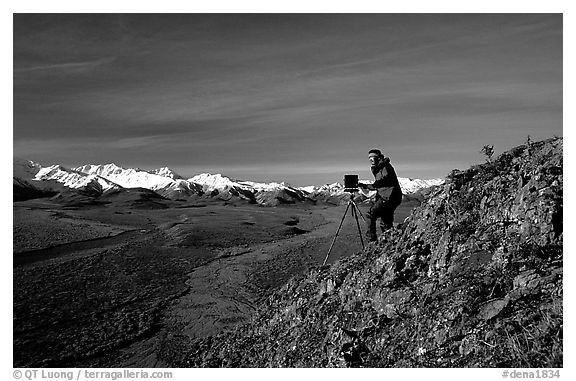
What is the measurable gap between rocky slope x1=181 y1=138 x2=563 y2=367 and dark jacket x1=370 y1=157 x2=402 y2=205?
30.2 inches

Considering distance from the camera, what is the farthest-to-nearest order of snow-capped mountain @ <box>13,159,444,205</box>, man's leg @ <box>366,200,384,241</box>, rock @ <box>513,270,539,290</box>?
snow-capped mountain @ <box>13,159,444,205</box>
man's leg @ <box>366,200,384,241</box>
rock @ <box>513,270,539,290</box>

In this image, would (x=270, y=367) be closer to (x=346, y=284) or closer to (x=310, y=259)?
(x=346, y=284)

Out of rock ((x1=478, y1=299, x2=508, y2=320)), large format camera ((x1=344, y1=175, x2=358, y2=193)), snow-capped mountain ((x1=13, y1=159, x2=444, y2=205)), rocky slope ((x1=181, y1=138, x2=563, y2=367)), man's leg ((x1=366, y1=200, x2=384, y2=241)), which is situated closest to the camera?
rocky slope ((x1=181, y1=138, x2=563, y2=367))

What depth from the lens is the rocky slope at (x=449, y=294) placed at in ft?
18.1

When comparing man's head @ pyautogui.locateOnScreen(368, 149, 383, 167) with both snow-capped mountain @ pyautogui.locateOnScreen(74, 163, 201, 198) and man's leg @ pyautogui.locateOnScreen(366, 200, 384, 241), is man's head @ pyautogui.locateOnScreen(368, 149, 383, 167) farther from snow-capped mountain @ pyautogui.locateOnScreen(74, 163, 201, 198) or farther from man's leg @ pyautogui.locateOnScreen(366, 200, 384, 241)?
snow-capped mountain @ pyautogui.locateOnScreen(74, 163, 201, 198)

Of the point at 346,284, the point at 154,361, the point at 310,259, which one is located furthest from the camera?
the point at 310,259

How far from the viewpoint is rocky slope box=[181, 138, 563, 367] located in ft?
18.1

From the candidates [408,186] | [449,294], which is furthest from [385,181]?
[408,186]

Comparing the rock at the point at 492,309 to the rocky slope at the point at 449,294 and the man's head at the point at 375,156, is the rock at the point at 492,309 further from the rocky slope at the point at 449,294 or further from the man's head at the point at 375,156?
the man's head at the point at 375,156

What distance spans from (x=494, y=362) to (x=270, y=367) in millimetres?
3962

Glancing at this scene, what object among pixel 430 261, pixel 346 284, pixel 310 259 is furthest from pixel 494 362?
pixel 310 259

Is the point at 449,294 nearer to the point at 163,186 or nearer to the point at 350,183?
the point at 350,183

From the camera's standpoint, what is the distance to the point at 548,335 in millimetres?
5160

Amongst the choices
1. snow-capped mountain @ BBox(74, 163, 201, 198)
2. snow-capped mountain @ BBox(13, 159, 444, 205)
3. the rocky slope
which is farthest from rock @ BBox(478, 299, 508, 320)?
snow-capped mountain @ BBox(74, 163, 201, 198)
